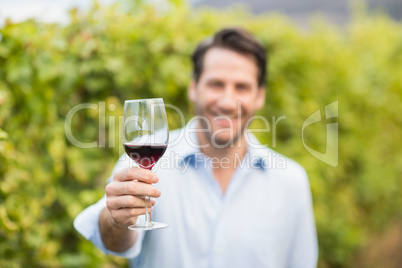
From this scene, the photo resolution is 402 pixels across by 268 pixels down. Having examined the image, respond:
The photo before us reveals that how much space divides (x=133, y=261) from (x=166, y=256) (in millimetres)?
213

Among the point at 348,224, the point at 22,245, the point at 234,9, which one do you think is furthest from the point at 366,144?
the point at 22,245

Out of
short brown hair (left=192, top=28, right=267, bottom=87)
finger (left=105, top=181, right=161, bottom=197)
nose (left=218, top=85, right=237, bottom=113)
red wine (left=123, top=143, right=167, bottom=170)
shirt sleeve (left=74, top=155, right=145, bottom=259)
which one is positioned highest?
short brown hair (left=192, top=28, right=267, bottom=87)

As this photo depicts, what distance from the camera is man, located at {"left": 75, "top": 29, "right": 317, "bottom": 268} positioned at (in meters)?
2.51

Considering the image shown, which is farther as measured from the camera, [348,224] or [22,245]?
[348,224]

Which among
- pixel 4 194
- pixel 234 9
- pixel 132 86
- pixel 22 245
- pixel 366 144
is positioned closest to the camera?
pixel 4 194

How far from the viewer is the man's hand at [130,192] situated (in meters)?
1.72

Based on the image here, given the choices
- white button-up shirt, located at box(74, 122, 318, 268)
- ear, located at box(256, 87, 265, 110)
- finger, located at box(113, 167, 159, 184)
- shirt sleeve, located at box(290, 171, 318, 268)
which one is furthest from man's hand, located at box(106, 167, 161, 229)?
ear, located at box(256, 87, 265, 110)

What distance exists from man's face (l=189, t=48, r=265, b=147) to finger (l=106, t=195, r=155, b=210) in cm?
100

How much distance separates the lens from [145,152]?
5.93ft

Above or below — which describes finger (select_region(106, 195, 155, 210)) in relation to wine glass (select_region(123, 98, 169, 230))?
Answer: below

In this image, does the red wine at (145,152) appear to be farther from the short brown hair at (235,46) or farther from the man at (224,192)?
the short brown hair at (235,46)

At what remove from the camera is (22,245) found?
267cm

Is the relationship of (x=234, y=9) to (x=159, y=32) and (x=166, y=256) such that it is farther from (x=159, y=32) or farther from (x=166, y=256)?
(x=166, y=256)

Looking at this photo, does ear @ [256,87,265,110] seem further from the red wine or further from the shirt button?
the red wine
